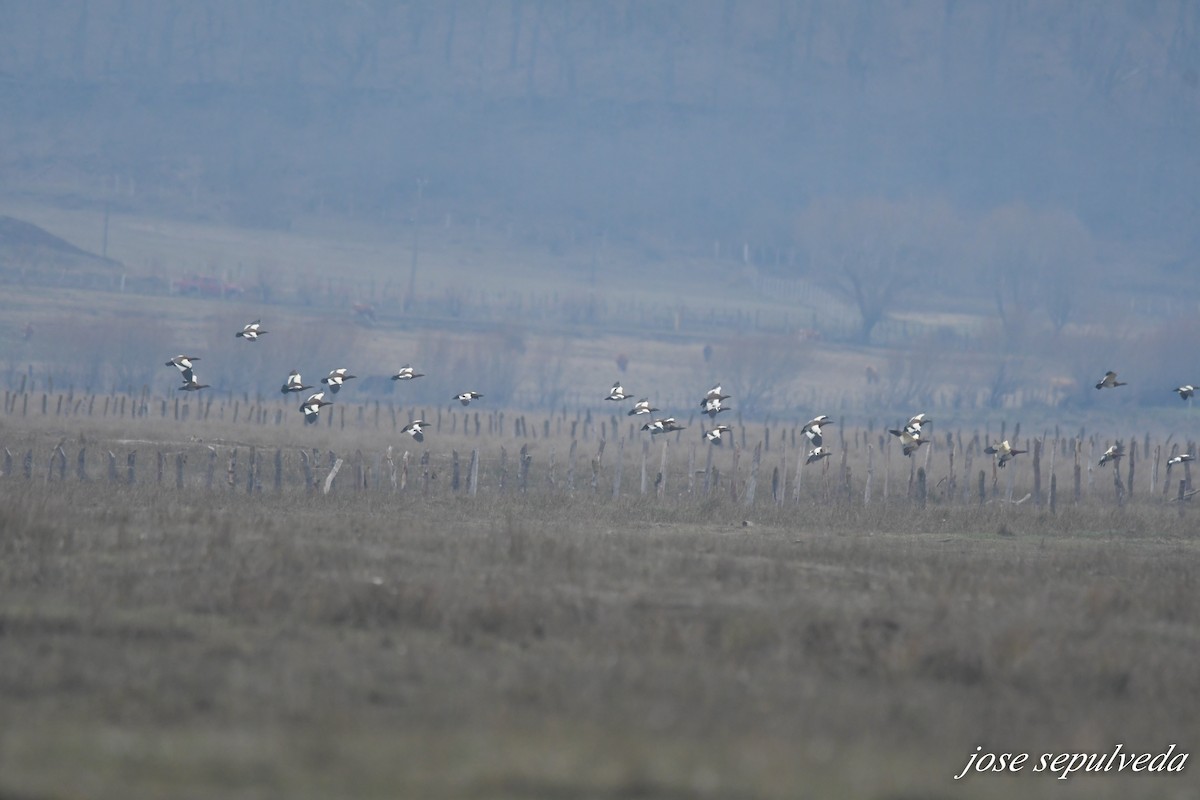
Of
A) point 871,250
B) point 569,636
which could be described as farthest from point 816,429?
point 871,250

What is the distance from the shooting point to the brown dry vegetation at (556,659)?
11258 millimetres

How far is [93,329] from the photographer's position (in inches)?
3976

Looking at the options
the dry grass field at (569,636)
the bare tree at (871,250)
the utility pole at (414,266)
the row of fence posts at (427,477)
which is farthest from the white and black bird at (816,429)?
the bare tree at (871,250)

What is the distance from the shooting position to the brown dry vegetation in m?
11.3

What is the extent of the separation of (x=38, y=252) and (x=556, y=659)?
123193 mm

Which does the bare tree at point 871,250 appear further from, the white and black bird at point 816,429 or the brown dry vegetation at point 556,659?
the brown dry vegetation at point 556,659

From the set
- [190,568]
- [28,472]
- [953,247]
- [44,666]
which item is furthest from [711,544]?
[953,247]

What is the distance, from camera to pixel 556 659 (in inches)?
601

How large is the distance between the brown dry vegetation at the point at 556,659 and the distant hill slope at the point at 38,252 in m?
106

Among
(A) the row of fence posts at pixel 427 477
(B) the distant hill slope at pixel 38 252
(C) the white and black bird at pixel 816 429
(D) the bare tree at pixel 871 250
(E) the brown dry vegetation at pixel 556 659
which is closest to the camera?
(E) the brown dry vegetation at pixel 556 659

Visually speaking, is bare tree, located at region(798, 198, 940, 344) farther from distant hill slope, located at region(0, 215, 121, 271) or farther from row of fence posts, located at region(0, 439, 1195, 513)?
row of fence posts, located at region(0, 439, 1195, 513)

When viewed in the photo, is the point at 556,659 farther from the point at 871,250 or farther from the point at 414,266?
the point at 871,250

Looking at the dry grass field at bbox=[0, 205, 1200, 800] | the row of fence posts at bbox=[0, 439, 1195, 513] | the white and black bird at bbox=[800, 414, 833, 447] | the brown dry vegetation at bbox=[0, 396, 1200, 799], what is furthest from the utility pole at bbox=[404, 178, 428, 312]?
the brown dry vegetation at bbox=[0, 396, 1200, 799]

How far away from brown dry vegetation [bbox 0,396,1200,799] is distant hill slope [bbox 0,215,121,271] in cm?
10576
